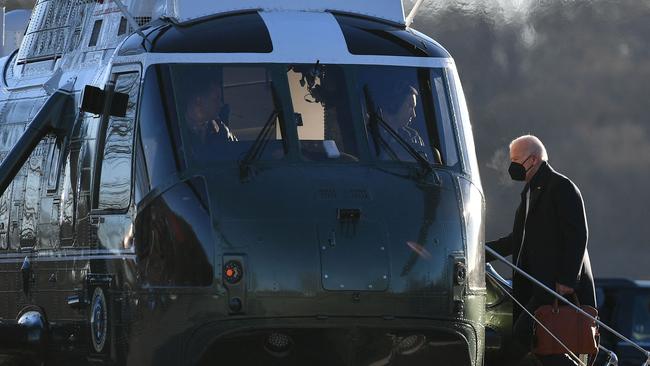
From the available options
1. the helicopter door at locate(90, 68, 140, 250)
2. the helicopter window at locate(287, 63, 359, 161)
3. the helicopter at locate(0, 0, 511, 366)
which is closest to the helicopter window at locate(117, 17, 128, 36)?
the helicopter at locate(0, 0, 511, 366)

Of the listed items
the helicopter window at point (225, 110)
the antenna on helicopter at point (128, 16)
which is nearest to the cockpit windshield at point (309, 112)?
the helicopter window at point (225, 110)

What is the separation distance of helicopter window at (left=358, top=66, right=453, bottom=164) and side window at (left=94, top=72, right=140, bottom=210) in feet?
4.96

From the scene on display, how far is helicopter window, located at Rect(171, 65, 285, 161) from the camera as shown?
12.9 meters

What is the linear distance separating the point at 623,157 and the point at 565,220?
63.1 feet

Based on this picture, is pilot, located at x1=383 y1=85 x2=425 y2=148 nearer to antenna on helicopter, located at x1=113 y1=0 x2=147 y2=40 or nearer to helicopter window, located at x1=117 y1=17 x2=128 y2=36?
antenna on helicopter, located at x1=113 y1=0 x2=147 y2=40

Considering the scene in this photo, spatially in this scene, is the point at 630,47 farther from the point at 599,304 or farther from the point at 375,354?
the point at 375,354

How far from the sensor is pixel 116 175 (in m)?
13.3

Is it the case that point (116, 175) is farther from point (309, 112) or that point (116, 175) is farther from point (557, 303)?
point (557, 303)

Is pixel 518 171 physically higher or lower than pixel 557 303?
higher

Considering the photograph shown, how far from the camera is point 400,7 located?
47.3 feet

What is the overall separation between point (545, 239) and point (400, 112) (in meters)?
1.50

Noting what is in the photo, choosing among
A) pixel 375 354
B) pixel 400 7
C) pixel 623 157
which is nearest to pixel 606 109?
pixel 623 157

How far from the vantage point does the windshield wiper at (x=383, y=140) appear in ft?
43.0

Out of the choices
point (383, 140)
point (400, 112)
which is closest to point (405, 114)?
point (400, 112)
